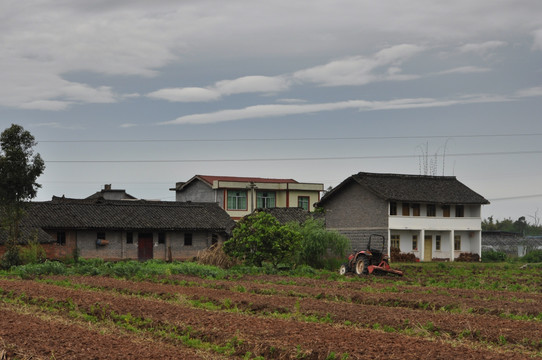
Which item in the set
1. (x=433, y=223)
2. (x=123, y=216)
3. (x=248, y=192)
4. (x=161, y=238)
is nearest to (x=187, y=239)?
(x=161, y=238)

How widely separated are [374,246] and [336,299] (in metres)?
31.6

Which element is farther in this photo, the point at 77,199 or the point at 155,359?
the point at 77,199

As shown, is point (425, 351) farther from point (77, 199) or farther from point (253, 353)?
point (77, 199)

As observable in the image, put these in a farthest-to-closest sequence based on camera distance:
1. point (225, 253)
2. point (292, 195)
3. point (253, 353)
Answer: point (292, 195), point (225, 253), point (253, 353)

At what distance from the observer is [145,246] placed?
2258 inches

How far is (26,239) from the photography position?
4628 centimetres

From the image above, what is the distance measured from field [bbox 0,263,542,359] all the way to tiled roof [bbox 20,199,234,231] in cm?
2296

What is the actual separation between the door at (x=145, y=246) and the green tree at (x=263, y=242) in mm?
14907

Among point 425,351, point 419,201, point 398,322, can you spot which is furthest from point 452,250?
point 425,351

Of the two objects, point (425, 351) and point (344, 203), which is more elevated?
point (344, 203)

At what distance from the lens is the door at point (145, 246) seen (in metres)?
57.1

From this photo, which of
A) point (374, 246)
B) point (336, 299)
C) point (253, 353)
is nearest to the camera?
point (253, 353)

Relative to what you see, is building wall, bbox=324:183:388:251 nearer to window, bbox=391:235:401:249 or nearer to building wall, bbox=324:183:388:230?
building wall, bbox=324:183:388:230

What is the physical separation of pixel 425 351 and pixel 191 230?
4569cm
